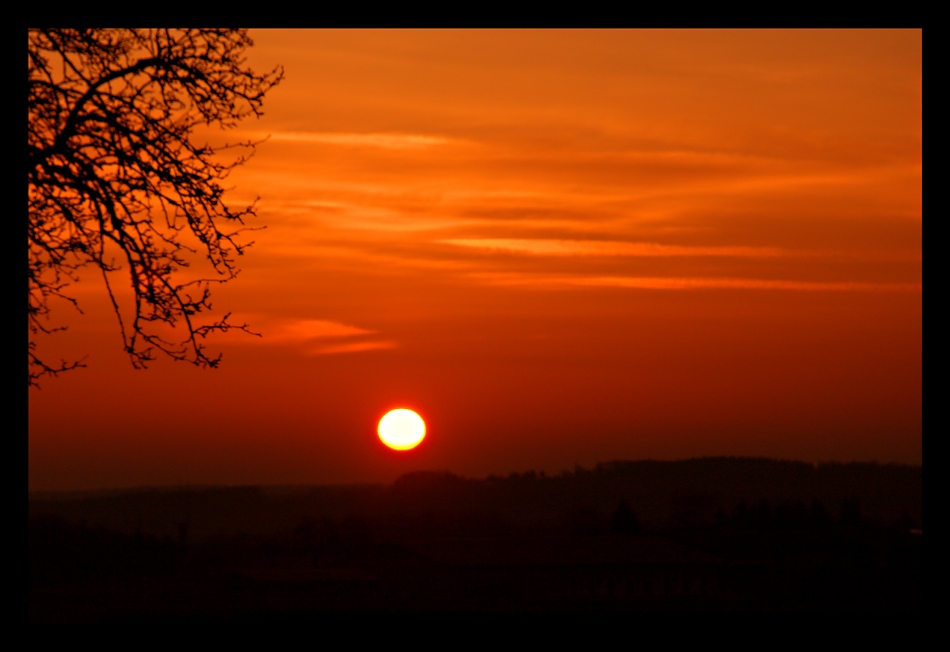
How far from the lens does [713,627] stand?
219 inches

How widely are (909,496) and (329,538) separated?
20.2m

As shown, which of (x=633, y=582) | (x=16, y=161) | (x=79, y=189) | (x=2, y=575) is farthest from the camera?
(x=633, y=582)

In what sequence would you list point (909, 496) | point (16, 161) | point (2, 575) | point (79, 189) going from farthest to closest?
point (909, 496)
point (79, 189)
point (16, 161)
point (2, 575)

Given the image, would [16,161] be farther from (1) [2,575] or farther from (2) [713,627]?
(2) [713,627]

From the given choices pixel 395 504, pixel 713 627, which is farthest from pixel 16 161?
pixel 395 504

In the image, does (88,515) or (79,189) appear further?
(88,515)

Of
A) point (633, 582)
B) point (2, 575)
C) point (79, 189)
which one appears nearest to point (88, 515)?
point (633, 582)

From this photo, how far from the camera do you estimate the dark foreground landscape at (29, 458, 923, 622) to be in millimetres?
33719

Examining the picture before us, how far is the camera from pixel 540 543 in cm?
3981

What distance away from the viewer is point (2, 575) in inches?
214

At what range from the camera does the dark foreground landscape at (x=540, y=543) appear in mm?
33719

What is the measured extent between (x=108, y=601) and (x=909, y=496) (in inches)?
1045

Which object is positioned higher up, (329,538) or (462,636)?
(462,636)
